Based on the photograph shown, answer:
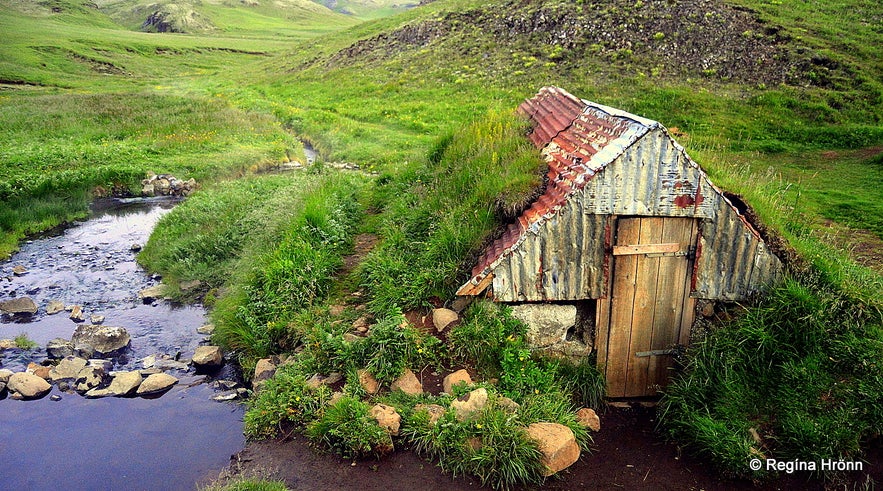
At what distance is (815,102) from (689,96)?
155 inches

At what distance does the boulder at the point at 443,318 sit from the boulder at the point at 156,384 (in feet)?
13.9

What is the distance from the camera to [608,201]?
21.6 feet

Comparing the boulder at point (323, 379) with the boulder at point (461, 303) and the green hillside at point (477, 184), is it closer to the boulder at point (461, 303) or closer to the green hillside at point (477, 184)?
the green hillside at point (477, 184)

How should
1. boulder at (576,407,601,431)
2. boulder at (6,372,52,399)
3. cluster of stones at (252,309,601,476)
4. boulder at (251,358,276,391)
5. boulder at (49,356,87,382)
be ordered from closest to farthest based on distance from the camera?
cluster of stones at (252,309,601,476) → boulder at (576,407,601,431) → boulder at (251,358,276,391) → boulder at (6,372,52,399) → boulder at (49,356,87,382)

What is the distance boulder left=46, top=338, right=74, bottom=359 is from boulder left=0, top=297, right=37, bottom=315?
1.93 meters

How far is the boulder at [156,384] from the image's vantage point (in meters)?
8.27

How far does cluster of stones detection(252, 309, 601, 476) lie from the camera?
5.66 meters

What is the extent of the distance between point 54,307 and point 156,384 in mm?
4207

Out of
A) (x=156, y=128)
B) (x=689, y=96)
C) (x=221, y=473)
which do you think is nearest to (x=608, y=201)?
(x=221, y=473)

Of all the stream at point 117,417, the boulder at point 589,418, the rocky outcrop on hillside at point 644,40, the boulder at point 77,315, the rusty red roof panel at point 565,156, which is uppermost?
the rocky outcrop on hillside at point 644,40

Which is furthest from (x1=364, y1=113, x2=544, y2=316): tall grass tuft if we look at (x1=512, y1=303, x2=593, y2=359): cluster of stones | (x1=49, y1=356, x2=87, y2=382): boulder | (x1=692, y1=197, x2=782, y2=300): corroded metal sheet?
→ (x1=49, y1=356, x2=87, y2=382): boulder

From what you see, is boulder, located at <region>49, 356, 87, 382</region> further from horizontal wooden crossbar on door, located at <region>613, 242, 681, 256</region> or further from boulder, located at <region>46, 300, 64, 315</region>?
horizontal wooden crossbar on door, located at <region>613, 242, 681, 256</region>

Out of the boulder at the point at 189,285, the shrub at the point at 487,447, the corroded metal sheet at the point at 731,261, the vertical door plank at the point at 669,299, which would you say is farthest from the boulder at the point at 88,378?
the corroded metal sheet at the point at 731,261

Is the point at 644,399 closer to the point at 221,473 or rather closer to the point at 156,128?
the point at 221,473
